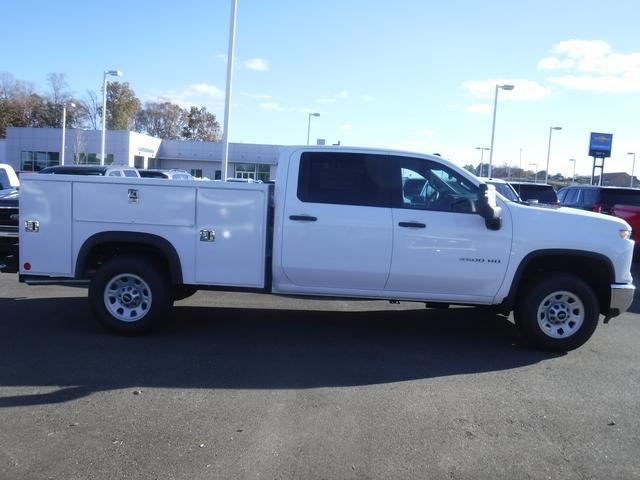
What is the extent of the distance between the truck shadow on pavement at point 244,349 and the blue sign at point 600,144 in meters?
40.6

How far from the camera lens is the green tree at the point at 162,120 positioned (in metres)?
96.9

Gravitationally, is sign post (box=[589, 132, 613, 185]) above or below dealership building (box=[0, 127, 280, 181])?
above

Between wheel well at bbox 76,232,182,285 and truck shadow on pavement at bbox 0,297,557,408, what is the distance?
0.75m

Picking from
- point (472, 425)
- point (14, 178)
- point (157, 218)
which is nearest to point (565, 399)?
point (472, 425)

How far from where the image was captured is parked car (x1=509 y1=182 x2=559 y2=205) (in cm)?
1789

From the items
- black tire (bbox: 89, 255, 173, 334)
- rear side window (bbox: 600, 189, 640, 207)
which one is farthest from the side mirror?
rear side window (bbox: 600, 189, 640, 207)

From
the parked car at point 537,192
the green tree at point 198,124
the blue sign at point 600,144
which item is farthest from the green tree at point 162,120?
the parked car at point 537,192

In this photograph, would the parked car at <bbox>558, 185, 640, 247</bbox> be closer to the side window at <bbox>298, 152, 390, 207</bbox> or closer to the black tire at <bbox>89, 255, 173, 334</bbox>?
the side window at <bbox>298, 152, 390, 207</bbox>

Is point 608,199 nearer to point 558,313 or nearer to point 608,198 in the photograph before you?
point 608,198

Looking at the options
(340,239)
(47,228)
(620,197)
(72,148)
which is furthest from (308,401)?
(72,148)

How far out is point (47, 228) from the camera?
6590 mm

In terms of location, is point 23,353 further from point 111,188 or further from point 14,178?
point 14,178

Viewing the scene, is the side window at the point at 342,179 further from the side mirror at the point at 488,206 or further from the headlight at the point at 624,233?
the headlight at the point at 624,233

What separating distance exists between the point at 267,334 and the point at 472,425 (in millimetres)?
3023
